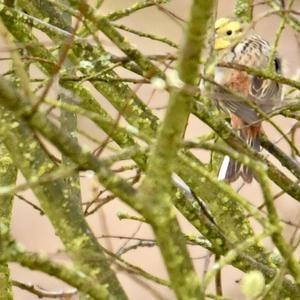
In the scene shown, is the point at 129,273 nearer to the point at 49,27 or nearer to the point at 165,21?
the point at 49,27

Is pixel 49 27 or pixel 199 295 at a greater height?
pixel 49 27

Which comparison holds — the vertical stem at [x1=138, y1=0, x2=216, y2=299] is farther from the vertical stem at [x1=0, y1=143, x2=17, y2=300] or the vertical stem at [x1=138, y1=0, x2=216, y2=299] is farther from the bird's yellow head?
the bird's yellow head

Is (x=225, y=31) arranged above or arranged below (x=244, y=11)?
above

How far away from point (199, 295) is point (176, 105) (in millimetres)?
382

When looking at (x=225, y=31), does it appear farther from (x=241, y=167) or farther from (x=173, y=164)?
(x=173, y=164)

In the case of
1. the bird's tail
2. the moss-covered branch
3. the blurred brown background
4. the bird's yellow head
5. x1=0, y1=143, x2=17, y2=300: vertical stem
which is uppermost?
the blurred brown background

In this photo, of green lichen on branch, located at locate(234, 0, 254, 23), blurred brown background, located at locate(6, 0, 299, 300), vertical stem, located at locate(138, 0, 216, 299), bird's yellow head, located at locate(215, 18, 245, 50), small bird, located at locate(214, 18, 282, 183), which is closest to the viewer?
vertical stem, located at locate(138, 0, 216, 299)

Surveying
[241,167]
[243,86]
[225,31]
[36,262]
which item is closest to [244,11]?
[241,167]

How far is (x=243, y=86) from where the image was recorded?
186 inches

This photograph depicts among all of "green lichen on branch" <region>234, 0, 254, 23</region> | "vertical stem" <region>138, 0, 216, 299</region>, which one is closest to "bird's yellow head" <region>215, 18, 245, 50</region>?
"green lichen on branch" <region>234, 0, 254, 23</region>

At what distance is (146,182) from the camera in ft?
5.76

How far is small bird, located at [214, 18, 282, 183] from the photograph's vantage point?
12.2ft

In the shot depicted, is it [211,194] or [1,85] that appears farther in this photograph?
[211,194]

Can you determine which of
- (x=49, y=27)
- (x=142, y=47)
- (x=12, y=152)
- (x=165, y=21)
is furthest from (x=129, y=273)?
(x=165, y=21)
